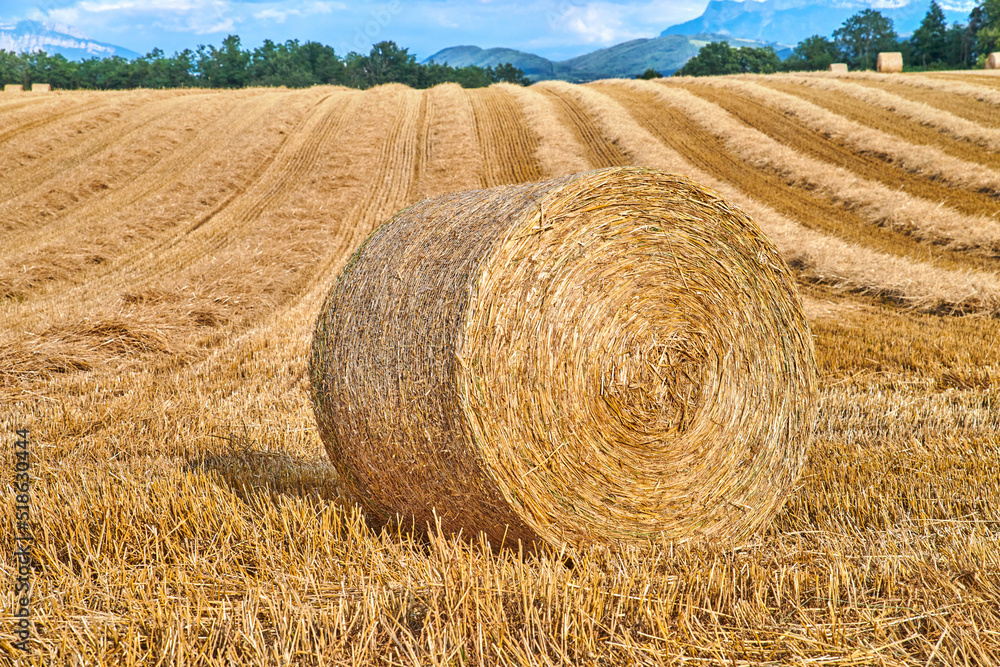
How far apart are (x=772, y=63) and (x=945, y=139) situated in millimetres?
46803

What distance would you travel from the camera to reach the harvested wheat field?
2.42m

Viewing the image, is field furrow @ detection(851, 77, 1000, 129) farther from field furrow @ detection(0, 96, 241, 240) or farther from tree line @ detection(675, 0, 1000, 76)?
tree line @ detection(675, 0, 1000, 76)

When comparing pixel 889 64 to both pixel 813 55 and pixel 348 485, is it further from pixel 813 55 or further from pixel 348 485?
pixel 348 485

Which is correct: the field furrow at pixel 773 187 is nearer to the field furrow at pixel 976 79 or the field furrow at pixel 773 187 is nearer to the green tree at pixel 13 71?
the field furrow at pixel 976 79

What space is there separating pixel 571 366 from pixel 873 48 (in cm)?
8118

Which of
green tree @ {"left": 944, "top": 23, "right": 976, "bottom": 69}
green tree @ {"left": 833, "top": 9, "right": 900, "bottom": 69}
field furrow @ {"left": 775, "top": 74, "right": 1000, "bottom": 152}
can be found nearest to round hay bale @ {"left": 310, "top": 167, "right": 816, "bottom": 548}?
field furrow @ {"left": 775, "top": 74, "right": 1000, "bottom": 152}

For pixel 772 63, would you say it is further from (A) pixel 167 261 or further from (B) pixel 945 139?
(A) pixel 167 261

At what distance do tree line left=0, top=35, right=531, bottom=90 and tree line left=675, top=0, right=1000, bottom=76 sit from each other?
19.5 meters

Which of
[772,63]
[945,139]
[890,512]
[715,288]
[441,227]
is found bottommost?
[890,512]

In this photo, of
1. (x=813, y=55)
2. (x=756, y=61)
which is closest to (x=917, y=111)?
(x=756, y=61)

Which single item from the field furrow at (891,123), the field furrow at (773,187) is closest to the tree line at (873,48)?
the field furrow at (891,123)

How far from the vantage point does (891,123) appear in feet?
60.8

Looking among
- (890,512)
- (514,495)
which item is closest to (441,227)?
(514,495)

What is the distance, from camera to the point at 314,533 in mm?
3121
